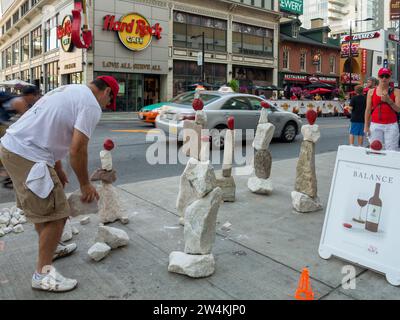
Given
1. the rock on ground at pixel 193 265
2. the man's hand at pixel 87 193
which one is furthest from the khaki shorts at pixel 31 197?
the rock on ground at pixel 193 265

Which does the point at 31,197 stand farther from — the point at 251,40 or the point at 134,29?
the point at 251,40

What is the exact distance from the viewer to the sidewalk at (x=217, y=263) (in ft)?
9.63

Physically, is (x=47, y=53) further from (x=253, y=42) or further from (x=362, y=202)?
(x=362, y=202)

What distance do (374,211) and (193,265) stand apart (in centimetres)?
159

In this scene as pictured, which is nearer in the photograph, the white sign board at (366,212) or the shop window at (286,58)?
the white sign board at (366,212)

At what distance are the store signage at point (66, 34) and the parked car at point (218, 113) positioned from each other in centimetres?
1962

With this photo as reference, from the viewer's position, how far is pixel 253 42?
3644cm

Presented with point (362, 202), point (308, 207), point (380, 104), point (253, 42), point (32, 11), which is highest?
point (32, 11)

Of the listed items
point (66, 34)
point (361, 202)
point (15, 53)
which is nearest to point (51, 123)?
point (361, 202)

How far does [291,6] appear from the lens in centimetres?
4222

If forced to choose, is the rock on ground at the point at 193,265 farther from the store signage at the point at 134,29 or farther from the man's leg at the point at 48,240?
the store signage at the point at 134,29

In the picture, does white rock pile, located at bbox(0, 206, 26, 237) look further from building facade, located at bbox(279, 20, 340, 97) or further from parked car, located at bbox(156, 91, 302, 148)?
building facade, located at bbox(279, 20, 340, 97)
